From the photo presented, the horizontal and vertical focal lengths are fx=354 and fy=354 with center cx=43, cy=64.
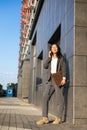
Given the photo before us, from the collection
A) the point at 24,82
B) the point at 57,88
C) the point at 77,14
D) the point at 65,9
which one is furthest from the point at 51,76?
the point at 24,82

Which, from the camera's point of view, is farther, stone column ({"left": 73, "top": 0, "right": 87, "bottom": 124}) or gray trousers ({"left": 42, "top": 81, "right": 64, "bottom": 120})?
gray trousers ({"left": 42, "top": 81, "right": 64, "bottom": 120})

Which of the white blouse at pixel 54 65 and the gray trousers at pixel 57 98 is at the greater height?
the white blouse at pixel 54 65

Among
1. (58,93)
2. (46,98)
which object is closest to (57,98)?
(58,93)

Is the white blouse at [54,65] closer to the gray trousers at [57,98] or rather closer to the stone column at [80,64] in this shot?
the gray trousers at [57,98]

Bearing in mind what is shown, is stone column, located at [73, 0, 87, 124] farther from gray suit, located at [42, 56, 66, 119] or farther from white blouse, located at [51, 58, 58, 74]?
white blouse, located at [51, 58, 58, 74]

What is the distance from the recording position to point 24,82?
4156cm

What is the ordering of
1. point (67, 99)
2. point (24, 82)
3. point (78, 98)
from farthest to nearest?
point (24, 82), point (67, 99), point (78, 98)

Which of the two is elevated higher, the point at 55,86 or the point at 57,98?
the point at 55,86

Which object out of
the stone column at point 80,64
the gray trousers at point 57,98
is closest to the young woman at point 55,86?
the gray trousers at point 57,98

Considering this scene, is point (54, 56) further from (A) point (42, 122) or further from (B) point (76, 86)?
(A) point (42, 122)

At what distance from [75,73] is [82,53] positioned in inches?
20.2

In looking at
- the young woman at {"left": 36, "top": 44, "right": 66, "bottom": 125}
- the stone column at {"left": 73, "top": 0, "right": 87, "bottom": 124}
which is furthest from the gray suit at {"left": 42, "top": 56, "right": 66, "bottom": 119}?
the stone column at {"left": 73, "top": 0, "right": 87, "bottom": 124}

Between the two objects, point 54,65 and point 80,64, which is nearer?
point 80,64

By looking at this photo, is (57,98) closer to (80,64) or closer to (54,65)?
(54,65)
